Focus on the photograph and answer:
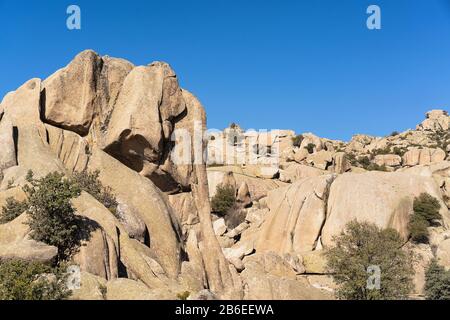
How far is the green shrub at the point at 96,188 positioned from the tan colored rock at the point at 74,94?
4774mm

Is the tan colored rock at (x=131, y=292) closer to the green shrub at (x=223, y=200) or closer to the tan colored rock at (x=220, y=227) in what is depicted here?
the tan colored rock at (x=220, y=227)

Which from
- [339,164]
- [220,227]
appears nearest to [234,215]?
[220,227]

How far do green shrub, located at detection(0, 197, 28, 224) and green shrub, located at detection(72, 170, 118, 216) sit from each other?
14.0 feet

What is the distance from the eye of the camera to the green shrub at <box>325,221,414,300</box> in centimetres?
2620

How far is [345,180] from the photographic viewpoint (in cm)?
5038

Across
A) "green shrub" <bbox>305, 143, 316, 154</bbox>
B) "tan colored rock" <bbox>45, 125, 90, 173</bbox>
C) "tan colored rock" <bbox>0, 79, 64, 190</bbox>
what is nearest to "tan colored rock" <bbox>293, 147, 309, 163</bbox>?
"green shrub" <bbox>305, 143, 316, 154</bbox>

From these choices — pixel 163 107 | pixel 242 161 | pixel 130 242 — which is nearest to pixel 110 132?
pixel 163 107

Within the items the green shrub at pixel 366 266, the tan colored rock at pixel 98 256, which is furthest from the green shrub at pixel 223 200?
the tan colored rock at pixel 98 256

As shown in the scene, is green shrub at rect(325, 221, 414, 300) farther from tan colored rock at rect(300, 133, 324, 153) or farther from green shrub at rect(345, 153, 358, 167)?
tan colored rock at rect(300, 133, 324, 153)

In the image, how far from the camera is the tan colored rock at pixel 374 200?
46.8 metres

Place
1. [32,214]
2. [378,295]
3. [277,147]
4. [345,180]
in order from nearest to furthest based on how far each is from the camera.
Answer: [32,214], [378,295], [345,180], [277,147]

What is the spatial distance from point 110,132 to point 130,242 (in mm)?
11360

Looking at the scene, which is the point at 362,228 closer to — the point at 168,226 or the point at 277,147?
the point at 168,226

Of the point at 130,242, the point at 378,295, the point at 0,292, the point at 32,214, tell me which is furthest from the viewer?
the point at 378,295
